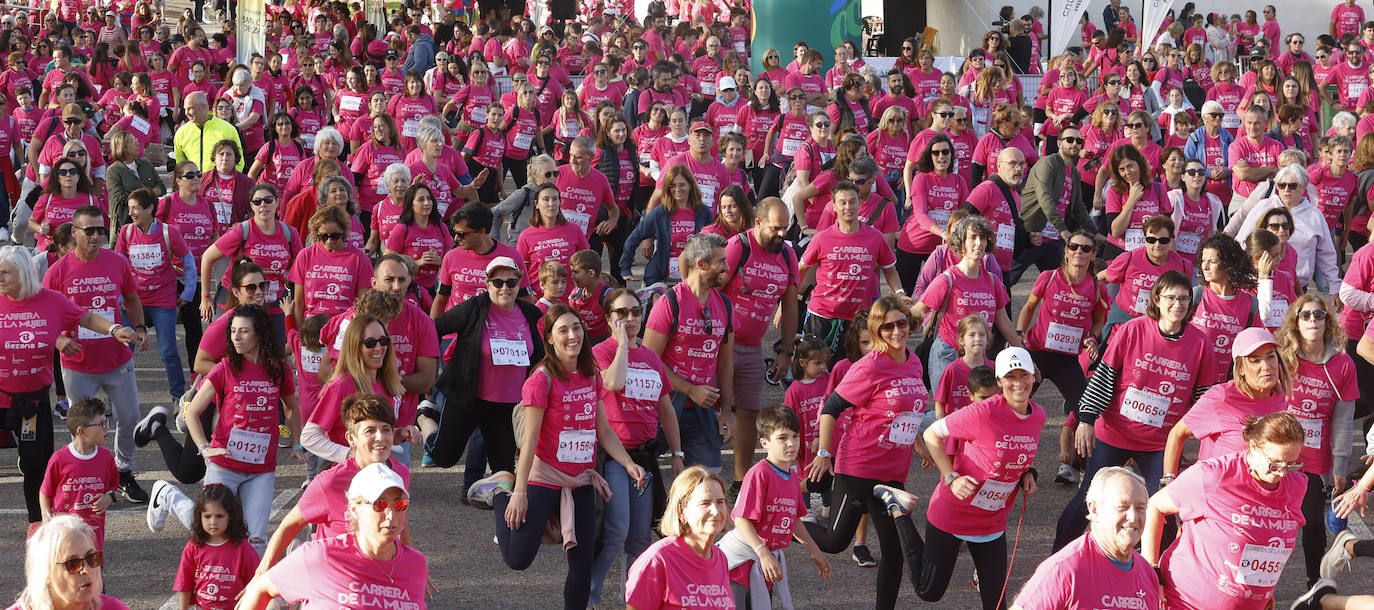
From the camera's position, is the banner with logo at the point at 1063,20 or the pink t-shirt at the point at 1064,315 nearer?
the pink t-shirt at the point at 1064,315

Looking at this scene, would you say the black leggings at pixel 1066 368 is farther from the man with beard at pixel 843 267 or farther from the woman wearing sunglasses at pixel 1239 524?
the woman wearing sunglasses at pixel 1239 524

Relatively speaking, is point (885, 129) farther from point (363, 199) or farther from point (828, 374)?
point (828, 374)

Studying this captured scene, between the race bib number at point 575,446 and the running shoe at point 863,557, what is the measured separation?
68.7 inches

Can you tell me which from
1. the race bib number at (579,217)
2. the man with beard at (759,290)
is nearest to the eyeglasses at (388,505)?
the man with beard at (759,290)

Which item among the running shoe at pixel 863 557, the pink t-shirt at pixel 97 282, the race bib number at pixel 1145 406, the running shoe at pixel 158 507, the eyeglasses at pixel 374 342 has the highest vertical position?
the pink t-shirt at pixel 97 282

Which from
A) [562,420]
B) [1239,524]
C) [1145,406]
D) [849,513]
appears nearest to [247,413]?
[562,420]

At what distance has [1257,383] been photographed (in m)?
6.53

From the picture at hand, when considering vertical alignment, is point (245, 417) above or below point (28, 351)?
below

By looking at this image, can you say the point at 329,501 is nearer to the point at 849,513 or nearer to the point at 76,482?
the point at 76,482

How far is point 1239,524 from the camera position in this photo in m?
5.64

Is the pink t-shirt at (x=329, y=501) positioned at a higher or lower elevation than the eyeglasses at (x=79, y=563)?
lower

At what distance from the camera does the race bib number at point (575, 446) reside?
259 inches

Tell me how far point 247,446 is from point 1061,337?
4355 millimetres

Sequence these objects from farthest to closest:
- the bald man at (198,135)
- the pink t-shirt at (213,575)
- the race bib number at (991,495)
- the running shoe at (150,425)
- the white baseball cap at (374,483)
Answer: the bald man at (198,135)
the running shoe at (150,425)
the race bib number at (991,495)
the pink t-shirt at (213,575)
the white baseball cap at (374,483)
